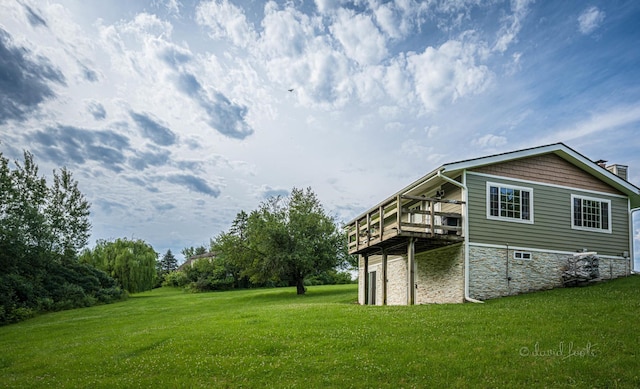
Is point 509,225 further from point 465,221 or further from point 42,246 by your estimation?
point 42,246

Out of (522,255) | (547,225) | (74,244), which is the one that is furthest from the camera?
(74,244)

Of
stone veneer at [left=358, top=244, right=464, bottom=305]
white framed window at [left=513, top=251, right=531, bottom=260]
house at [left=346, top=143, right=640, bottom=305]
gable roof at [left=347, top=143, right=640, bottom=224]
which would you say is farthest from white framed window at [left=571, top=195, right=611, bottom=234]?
stone veneer at [left=358, top=244, right=464, bottom=305]

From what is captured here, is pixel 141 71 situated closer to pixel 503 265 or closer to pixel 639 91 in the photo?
pixel 503 265

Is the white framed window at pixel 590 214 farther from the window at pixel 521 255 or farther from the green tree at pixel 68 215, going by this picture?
the green tree at pixel 68 215

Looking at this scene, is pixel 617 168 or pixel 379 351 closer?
pixel 379 351

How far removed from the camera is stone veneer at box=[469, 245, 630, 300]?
55.8 feet

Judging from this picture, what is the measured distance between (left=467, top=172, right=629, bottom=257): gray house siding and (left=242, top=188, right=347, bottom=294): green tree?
17135 mm

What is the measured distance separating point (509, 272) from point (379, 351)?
1040 centimetres

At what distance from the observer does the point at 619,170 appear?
2067 cm

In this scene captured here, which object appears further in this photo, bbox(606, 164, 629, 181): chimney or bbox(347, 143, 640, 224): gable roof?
bbox(606, 164, 629, 181): chimney

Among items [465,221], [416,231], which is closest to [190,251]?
[416,231]

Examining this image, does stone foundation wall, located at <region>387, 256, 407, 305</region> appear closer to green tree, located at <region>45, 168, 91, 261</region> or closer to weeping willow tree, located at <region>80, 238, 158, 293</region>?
green tree, located at <region>45, 168, 91, 261</region>

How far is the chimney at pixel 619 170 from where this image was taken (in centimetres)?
2050

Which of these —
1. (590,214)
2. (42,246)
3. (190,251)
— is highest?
(590,214)
